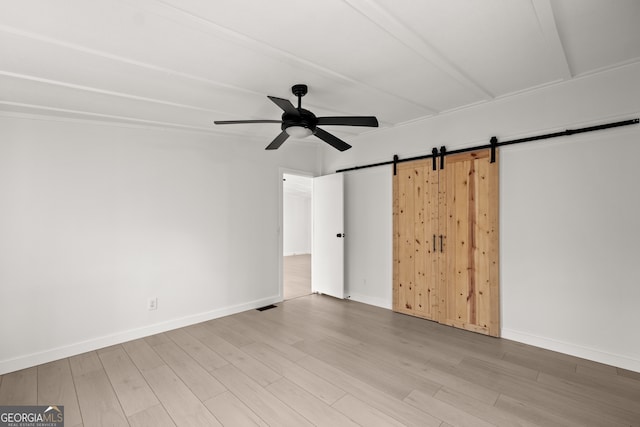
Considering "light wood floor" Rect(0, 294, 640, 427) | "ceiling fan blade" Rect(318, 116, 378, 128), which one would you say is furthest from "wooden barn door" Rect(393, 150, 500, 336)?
"ceiling fan blade" Rect(318, 116, 378, 128)

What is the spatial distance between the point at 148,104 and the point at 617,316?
4.93m

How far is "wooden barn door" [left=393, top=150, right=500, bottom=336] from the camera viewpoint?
3488 millimetres

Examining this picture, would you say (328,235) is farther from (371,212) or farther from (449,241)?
(449,241)

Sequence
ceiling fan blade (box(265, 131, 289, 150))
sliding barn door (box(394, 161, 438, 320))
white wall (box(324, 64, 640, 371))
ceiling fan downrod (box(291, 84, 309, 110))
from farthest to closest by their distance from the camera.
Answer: sliding barn door (box(394, 161, 438, 320)) < ceiling fan blade (box(265, 131, 289, 150)) < ceiling fan downrod (box(291, 84, 309, 110)) < white wall (box(324, 64, 640, 371))

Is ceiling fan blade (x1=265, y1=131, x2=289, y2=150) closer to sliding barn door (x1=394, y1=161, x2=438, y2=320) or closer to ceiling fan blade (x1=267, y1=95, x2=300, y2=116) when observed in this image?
ceiling fan blade (x1=267, y1=95, x2=300, y2=116)

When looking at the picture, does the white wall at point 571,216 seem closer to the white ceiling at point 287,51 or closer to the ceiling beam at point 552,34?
the white ceiling at point 287,51

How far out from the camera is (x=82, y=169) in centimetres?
326

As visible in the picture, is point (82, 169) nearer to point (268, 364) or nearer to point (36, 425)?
point (36, 425)

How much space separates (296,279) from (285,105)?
4840 millimetres

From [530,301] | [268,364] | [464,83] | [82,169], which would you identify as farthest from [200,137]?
[530,301]

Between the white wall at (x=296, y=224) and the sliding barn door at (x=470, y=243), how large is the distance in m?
7.72

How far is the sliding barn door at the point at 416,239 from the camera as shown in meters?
3.99

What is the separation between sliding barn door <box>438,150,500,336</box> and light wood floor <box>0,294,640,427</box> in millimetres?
256

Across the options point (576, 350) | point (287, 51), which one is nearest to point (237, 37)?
point (287, 51)
